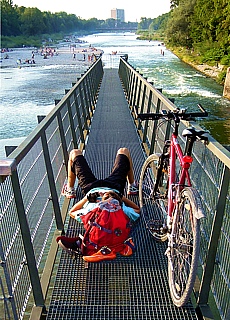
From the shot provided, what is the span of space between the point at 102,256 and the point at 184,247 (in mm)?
770

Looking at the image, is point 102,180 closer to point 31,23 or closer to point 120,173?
point 120,173

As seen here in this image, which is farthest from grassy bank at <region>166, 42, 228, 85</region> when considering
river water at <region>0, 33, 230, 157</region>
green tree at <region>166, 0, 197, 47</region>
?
green tree at <region>166, 0, 197, 47</region>

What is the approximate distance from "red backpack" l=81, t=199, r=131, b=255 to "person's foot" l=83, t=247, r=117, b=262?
0.04 metres

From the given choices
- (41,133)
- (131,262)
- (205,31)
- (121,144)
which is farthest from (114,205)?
(205,31)

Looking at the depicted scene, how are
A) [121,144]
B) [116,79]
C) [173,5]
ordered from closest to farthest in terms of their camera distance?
1. [121,144]
2. [116,79]
3. [173,5]

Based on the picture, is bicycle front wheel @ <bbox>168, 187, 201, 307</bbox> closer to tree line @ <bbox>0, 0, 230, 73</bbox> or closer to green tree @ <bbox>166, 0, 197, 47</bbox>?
tree line @ <bbox>0, 0, 230, 73</bbox>

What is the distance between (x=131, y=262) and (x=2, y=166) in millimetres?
1760

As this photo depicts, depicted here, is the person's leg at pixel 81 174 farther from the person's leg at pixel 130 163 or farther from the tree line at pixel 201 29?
the tree line at pixel 201 29

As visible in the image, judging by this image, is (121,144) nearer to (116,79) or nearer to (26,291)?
(26,291)

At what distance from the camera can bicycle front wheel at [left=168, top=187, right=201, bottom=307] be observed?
256 cm

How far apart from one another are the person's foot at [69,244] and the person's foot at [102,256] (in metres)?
0.16

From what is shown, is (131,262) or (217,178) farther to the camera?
(131,262)

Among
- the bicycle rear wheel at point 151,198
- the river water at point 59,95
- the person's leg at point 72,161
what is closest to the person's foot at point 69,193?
the person's leg at point 72,161

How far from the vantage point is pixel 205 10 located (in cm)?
4962
